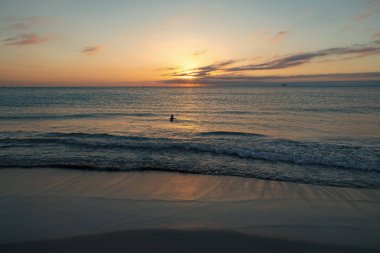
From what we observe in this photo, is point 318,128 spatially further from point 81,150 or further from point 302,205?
point 81,150

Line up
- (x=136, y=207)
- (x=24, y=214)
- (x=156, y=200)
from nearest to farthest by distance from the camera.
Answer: (x=24, y=214)
(x=136, y=207)
(x=156, y=200)

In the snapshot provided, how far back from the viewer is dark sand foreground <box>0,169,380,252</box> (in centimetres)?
507

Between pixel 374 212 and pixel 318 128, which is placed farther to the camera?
pixel 318 128

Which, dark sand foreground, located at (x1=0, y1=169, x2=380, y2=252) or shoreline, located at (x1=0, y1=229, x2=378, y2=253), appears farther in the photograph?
dark sand foreground, located at (x1=0, y1=169, x2=380, y2=252)

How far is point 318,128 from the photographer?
837 inches

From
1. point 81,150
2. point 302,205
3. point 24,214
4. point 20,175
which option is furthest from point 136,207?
point 81,150

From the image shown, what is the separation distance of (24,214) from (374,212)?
28.0 feet

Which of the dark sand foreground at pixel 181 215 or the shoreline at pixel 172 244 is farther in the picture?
the dark sand foreground at pixel 181 215

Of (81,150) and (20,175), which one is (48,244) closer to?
(20,175)

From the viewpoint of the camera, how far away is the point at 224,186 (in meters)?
8.35

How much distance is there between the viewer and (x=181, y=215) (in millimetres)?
6246

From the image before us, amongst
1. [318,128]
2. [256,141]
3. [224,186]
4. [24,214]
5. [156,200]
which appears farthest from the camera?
[318,128]

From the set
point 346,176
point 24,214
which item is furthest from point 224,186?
point 24,214

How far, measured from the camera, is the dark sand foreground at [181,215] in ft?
16.6
